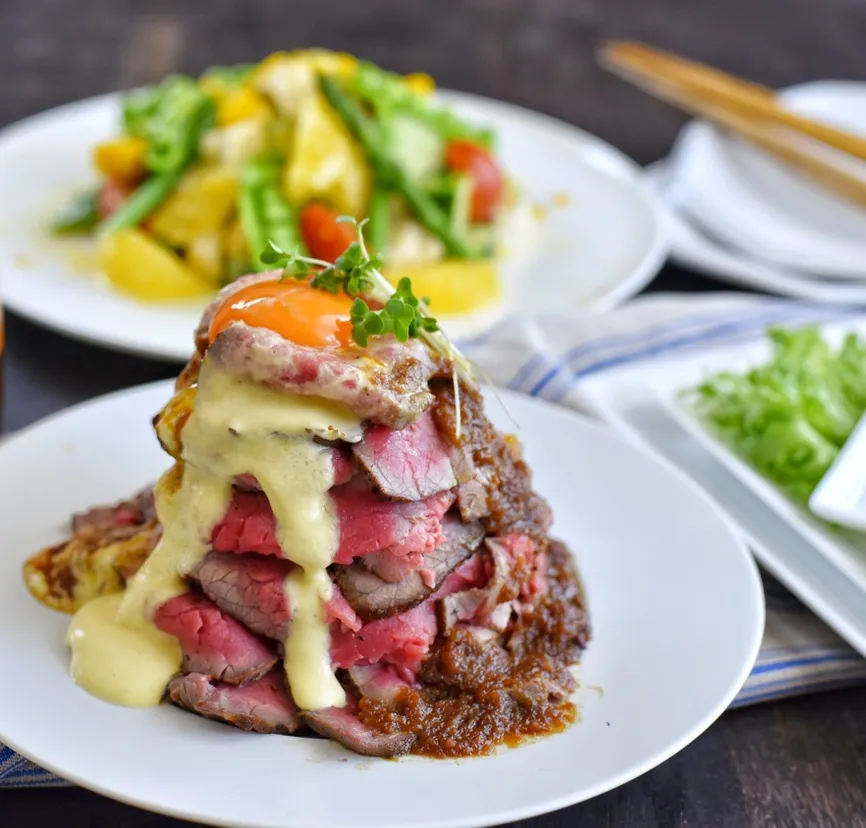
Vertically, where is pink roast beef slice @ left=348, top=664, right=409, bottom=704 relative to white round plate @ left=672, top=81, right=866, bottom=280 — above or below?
above

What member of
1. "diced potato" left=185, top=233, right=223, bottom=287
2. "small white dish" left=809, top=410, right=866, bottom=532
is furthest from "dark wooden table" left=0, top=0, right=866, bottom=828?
"small white dish" left=809, top=410, right=866, bottom=532

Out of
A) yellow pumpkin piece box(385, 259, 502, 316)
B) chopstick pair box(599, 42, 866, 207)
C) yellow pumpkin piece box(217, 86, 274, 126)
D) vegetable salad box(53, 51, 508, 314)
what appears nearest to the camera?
yellow pumpkin piece box(385, 259, 502, 316)

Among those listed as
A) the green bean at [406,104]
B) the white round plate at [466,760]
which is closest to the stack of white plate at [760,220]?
the green bean at [406,104]

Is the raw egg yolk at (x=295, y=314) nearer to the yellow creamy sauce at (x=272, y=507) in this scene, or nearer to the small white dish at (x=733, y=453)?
the yellow creamy sauce at (x=272, y=507)

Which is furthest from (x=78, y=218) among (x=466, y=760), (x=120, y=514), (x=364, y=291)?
(x=466, y=760)

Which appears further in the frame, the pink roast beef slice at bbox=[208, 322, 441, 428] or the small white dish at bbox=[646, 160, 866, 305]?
the small white dish at bbox=[646, 160, 866, 305]

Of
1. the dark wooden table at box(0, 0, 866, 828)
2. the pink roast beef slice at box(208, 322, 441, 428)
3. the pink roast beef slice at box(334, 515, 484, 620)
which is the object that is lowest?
the dark wooden table at box(0, 0, 866, 828)

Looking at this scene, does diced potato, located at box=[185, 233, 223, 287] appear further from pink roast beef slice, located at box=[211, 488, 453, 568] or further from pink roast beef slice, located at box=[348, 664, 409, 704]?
pink roast beef slice, located at box=[348, 664, 409, 704]
